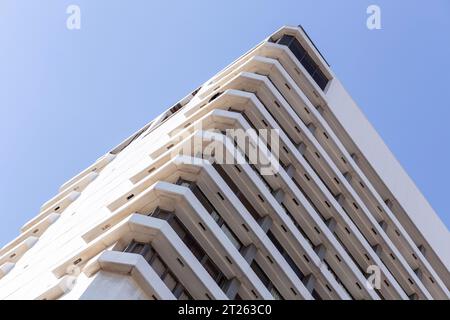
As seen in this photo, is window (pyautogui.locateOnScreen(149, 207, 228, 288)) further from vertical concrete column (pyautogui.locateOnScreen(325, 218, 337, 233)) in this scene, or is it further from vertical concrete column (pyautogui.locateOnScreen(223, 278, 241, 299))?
vertical concrete column (pyautogui.locateOnScreen(325, 218, 337, 233))

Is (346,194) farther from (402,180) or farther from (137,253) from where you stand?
(137,253)

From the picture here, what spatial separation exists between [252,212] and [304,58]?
12.5 m

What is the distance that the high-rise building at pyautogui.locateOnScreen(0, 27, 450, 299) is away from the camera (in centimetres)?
2122

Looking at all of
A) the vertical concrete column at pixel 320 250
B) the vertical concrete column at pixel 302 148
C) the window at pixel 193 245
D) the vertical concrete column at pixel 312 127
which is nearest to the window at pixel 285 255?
the vertical concrete column at pixel 320 250

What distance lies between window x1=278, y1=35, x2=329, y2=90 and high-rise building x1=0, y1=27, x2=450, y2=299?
2.9 inches

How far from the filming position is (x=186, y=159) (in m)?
23.7

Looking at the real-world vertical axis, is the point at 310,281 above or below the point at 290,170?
below

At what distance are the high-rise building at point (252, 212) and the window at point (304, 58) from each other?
0.07 meters

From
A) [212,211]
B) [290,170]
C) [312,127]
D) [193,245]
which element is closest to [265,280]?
[212,211]

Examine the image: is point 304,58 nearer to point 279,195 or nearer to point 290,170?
point 290,170

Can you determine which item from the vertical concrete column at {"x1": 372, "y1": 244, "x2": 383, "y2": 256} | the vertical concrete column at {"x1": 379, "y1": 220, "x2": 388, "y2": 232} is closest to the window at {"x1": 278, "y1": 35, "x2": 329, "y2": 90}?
the vertical concrete column at {"x1": 379, "y1": 220, "x2": 388, "y2": 232}

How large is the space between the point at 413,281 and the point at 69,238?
16.2m

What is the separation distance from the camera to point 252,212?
2556 centimetres
